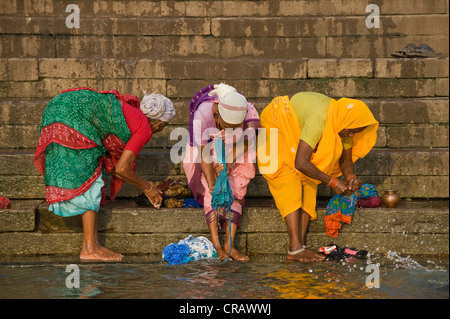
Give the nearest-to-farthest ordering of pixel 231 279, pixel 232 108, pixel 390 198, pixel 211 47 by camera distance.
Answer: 1. pixel 231 279
2. pixel 232 108
3. pixel 390 198
4. pixel 211 47

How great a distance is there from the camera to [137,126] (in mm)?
6172

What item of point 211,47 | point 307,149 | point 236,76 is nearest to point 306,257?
point 307,149

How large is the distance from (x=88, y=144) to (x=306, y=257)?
6.91 feet

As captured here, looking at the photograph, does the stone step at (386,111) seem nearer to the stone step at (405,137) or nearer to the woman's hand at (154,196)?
the stone step at (405,137)

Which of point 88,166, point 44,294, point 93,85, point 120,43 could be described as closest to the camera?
point 44,294

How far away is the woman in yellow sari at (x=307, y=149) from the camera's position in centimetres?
618

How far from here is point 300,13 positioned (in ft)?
29.3

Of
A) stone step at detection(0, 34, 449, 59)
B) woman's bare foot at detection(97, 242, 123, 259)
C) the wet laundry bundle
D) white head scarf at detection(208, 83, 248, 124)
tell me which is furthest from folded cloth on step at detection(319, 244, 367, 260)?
stone step at detection(0, 34, 449, 59)

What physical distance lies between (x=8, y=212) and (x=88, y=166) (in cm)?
87

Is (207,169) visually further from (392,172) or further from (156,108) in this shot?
(392,172)

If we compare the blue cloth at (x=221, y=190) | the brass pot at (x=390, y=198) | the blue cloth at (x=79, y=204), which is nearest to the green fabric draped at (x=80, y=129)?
the blue cloth at (x=79, y=204)

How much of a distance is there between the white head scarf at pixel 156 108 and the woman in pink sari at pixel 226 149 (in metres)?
0.24

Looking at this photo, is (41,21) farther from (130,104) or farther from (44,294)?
(44,294)

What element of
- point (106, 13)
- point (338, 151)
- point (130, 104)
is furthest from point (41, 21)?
point (338, 151)
